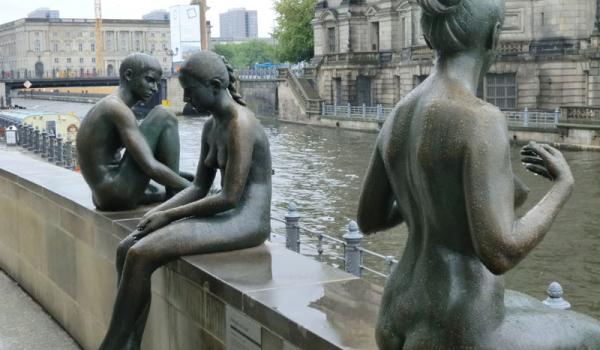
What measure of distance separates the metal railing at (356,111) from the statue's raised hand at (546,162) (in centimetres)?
4625

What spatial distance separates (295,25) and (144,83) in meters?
68.1

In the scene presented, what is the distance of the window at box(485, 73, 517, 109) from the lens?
46219mm

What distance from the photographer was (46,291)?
8.59 meters

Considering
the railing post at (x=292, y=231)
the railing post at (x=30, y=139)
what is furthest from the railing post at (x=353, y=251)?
the railing post at (x=30, y=139)

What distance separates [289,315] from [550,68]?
42.8 metres

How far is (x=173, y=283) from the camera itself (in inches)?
230

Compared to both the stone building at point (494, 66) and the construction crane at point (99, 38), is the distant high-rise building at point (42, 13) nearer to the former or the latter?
the construction crane at point (99, 38)

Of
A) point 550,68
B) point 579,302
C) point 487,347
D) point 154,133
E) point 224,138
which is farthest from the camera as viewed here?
point 550,68

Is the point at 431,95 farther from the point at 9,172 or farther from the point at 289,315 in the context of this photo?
the point at 9,172

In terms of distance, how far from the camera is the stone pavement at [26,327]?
7535mm

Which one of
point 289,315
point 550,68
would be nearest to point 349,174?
point 550,68

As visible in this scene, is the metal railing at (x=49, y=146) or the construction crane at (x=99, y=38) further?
the construction crane at (x=99, y=38)

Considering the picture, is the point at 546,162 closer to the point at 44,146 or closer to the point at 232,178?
the point at 232,178

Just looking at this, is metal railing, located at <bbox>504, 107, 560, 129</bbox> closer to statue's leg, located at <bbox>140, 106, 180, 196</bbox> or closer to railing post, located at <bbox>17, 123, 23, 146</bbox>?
railing post, located at <bbox>17, 123, 23, 146</bbox>
